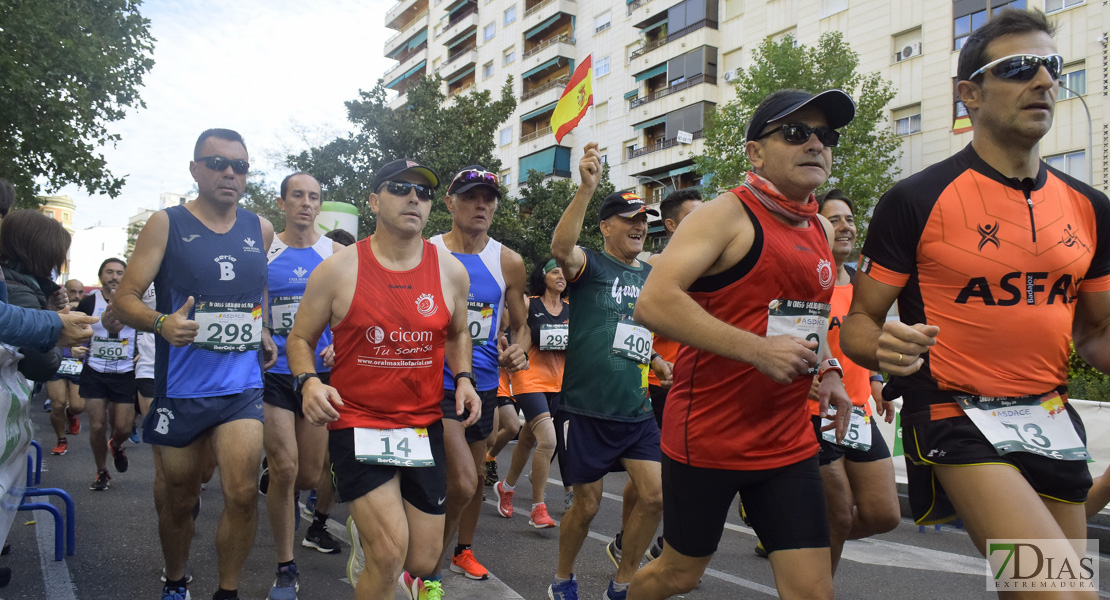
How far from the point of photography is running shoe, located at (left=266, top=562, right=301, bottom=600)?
465cm

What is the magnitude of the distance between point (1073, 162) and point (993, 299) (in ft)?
84.5

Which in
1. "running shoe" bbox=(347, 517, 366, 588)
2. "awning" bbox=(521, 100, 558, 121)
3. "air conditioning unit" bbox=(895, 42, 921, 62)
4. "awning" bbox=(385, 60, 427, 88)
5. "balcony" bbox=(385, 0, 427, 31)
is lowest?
"running shoe" bbox=(347, 517, 366, 588)

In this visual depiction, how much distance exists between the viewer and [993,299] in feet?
8.73

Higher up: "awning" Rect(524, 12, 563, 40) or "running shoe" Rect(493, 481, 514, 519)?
"awning" Rect(524, 12, 563, 40)

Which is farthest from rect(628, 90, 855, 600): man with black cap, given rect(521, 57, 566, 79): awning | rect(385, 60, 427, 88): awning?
rect(385, 60, 427, 88): awning

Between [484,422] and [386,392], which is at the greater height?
[386,392]

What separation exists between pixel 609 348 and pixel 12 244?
128 inches

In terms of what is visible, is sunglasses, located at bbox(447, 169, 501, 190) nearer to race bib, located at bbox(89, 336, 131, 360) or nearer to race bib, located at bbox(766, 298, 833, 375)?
race bib, located at bbox(766, 298, 833, 375)

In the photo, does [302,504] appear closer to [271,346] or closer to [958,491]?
[271,346]

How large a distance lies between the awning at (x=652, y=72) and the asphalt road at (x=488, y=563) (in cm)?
3486

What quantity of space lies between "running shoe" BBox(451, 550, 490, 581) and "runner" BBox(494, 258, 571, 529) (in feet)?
5.48

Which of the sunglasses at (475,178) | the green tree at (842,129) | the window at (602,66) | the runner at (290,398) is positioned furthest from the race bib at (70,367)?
the window at (602,66)

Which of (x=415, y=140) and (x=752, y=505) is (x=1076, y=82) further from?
(x=752, y=505)

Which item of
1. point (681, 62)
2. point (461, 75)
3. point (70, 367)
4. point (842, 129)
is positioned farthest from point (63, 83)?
point (461, 75)
